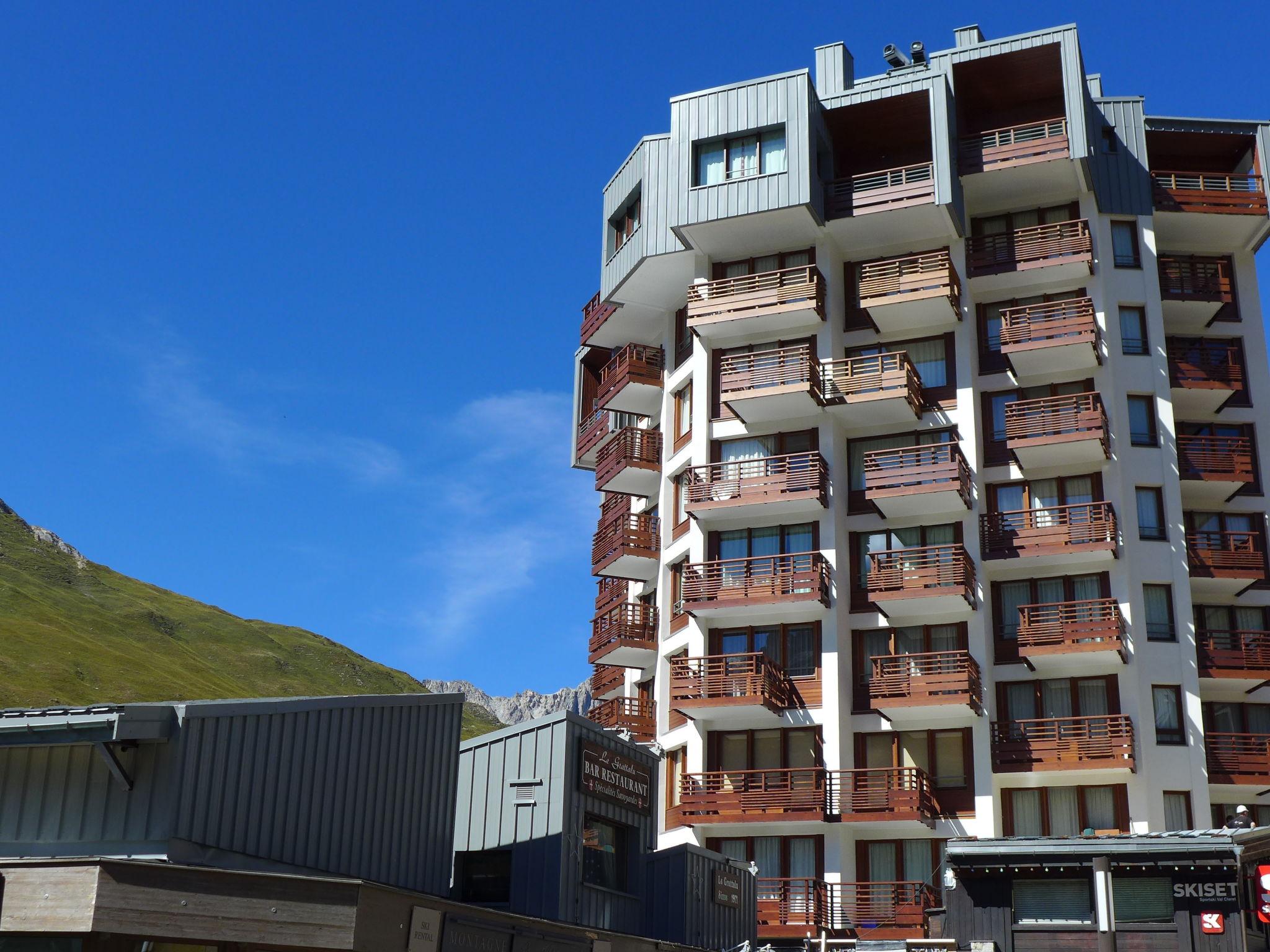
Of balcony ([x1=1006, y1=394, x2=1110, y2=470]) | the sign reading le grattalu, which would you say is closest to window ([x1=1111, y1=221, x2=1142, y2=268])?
balcony ([x1=1006, y1=394, x2=1110, y2=470])

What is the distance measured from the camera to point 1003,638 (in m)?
51.2

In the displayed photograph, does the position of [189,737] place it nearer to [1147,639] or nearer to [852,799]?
[852,799]

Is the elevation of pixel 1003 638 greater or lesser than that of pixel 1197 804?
greater

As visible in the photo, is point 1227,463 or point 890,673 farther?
point 1227,463

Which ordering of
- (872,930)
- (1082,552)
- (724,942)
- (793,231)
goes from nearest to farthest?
1. (724,942)
2. (872,930)
3. (1082,552)
4. (793,231)

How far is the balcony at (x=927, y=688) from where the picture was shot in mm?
48375

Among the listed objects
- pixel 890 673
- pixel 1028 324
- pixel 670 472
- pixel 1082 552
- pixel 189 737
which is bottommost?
pixel 189 737

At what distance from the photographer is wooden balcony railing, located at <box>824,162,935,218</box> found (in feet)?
173

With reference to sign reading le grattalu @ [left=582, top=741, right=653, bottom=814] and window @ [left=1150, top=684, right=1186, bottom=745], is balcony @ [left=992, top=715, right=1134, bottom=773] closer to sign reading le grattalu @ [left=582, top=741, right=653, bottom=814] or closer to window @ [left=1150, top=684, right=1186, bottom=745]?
window @ [left=1150, top=684, right=1186, bottom=745]

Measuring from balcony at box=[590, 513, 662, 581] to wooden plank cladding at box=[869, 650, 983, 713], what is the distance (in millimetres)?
11045

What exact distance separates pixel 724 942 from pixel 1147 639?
2190 cm

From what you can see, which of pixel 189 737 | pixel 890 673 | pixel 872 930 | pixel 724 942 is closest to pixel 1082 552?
pixel 890 673

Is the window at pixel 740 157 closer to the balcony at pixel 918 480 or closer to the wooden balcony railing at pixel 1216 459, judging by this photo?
the balcony at pixel 918 480

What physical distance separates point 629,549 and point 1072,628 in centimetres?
1738
